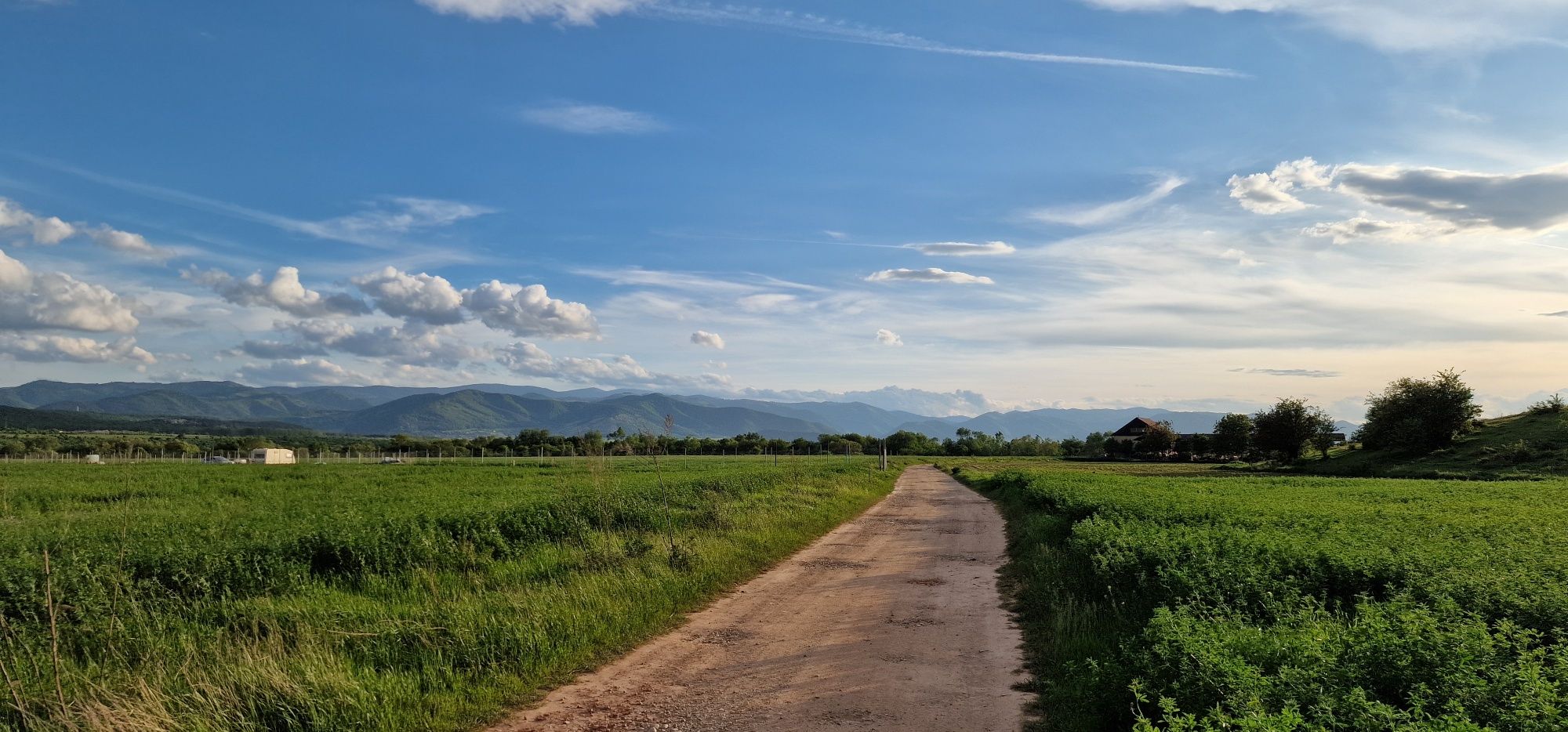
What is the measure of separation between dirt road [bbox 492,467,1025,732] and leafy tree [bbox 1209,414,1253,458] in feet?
314

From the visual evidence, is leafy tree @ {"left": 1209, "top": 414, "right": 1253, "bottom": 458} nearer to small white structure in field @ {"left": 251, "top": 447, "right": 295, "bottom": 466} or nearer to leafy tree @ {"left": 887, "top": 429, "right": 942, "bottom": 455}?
leafy tree @ {"left": 887, "top": 429, "right": 942, "bottom": 455}

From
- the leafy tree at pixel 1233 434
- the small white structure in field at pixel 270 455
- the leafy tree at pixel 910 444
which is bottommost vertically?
the small white structure in field at pixel 270 455

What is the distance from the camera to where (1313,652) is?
6145 mm

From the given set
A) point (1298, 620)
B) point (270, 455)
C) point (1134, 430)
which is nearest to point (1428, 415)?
point (1298, 620)

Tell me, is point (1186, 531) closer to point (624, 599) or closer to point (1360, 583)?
point (1360, 583)

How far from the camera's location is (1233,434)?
319ft

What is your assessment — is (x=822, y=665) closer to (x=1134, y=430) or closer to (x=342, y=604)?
(x=342, y=604)

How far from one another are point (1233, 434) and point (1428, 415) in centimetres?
3608

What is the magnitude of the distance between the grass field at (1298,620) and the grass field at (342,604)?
569cm

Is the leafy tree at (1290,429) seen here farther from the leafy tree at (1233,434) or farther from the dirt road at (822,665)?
the dirt road at (822,665)

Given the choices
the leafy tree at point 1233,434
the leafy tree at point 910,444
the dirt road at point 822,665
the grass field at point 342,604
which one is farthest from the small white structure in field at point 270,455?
the leafy tree at point 1233,434

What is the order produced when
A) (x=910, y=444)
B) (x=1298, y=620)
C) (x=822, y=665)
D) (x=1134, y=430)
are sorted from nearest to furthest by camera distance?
(x=1298, y=620), (x=822, y=665), (x=1134, y=430), (x=910, y=444)

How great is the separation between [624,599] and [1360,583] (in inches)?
388

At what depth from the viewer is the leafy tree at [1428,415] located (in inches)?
2408
